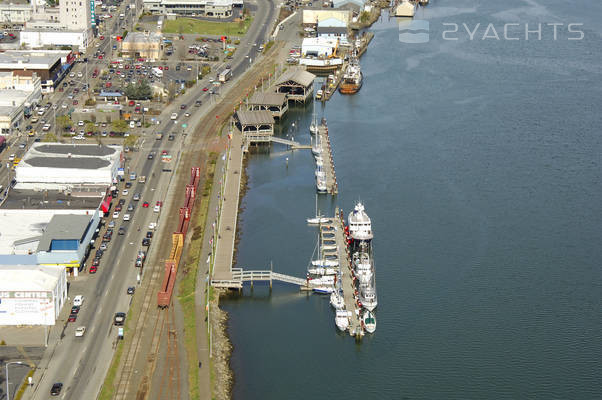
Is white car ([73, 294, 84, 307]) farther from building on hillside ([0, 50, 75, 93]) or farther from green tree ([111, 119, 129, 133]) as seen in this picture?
building on hillside ([0, 50, 75, 93])

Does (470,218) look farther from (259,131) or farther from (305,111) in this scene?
(305,111)

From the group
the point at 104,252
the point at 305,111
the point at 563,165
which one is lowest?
the point at 104,252

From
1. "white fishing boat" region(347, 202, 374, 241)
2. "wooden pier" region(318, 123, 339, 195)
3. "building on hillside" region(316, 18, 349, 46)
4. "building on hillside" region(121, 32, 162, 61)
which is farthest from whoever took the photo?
Result: "building on hillside" region(316, 18, 349, 46)

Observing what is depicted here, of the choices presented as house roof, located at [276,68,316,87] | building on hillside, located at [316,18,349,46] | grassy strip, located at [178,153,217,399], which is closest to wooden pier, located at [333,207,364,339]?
grassy strip, located at [178,153,217,399]

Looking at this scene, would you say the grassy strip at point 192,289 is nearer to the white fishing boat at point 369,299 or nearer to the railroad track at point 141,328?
the railroad track at point 141,328

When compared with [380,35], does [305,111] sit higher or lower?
lower

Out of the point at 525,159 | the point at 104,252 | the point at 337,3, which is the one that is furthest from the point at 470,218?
the point at 337,3

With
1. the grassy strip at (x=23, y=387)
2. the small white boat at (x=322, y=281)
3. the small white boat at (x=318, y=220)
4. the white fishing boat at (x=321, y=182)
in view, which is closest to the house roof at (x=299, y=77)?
the white fishing boat at (x=321, y=182)
